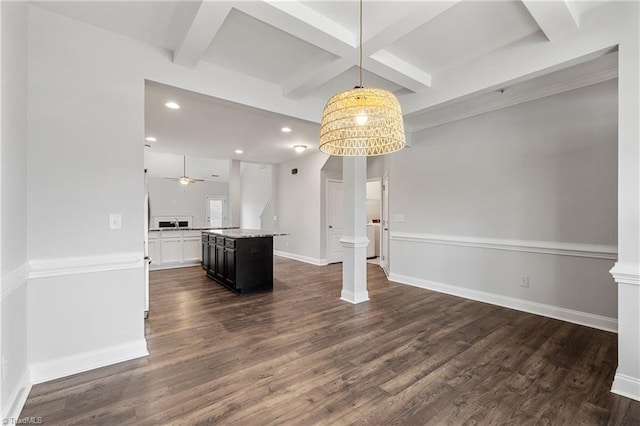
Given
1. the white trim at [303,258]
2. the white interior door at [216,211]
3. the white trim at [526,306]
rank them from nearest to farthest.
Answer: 1. the white trim at [526,306]
2. the white trim at [303,258]
3. the white interior door at [216,211]

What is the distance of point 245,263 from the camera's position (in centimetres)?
444

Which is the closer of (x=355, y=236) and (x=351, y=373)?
(x=351, y=373)

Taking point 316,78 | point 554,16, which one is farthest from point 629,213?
point 316,78

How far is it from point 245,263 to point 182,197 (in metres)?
8.94

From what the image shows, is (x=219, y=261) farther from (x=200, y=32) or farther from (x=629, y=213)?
(x=629, y=213)

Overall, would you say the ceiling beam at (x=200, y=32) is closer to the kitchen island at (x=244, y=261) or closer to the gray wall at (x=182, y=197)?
the kitchen island at (x=244, y=261)

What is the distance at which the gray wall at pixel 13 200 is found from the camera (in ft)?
5.10

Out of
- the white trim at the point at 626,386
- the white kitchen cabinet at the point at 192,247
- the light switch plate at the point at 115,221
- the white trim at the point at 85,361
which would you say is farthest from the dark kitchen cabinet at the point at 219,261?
the white trim at the point at 626,386

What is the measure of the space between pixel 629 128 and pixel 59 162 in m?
4.03

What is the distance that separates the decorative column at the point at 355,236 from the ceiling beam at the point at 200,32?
88.2 inches

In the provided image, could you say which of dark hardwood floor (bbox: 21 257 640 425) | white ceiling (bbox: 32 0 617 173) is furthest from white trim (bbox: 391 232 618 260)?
white ceiling (bbox: 32 0 617 173)

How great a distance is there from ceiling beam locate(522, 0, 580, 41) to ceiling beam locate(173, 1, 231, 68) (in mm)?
2063

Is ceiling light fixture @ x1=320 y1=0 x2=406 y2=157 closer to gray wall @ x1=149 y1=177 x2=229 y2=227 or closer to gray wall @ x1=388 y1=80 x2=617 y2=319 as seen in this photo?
gray wall @ x1=388 y1=80 x2=617 y2=319

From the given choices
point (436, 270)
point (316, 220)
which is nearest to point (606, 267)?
point (436, 270)
